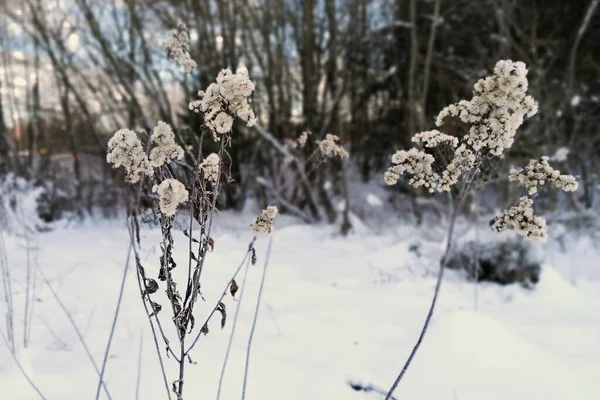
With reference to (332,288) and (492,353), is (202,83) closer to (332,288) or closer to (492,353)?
(332,288)

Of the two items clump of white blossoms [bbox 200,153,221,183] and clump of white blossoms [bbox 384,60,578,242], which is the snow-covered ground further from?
clump of white blossoms [bbox 384,60,578,242]

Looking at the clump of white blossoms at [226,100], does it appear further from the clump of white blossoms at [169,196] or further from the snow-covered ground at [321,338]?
the snow-covered ground at [321,338]

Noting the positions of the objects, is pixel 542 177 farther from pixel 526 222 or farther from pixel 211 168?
pixel 211 168

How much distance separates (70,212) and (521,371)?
737 centimetres

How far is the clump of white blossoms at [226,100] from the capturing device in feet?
3.84

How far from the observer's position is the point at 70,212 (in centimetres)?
772

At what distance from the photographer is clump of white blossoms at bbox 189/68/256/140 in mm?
1169

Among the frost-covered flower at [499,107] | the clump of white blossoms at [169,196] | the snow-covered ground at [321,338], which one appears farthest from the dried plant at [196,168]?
the frost-covered flower at [499,107]

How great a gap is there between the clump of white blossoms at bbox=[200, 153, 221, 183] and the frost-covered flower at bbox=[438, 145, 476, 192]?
2.10 ft

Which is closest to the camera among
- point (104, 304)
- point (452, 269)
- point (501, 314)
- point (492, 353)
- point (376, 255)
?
point (492, 353)

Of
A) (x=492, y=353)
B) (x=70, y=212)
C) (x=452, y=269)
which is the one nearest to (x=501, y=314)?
(x=492, y=353)

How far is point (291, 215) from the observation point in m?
7.21

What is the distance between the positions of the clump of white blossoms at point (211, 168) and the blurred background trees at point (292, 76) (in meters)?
5.16

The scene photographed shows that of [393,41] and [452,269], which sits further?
[393,41]
